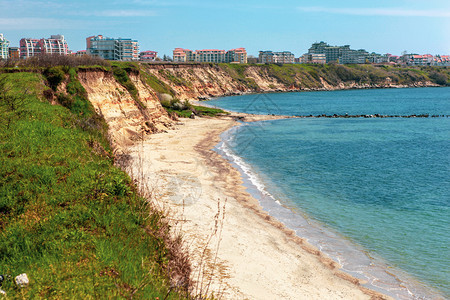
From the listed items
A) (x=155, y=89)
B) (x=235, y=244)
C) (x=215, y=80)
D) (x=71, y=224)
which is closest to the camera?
(x=71, y=224)

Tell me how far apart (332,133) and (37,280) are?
5832 centimetres

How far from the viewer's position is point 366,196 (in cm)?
2722

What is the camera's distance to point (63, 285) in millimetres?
7758

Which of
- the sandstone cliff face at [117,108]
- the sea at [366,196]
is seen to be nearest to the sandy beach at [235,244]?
the sea at [366,196]

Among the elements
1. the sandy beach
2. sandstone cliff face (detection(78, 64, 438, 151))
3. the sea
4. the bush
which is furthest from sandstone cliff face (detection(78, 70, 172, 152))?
the sea

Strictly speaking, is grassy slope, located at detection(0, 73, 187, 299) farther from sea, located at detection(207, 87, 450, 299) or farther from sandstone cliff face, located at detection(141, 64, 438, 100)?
sandstone cliff face, located at detection(141, 64, 438, 100)

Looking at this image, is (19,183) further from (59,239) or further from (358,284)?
(358,284)

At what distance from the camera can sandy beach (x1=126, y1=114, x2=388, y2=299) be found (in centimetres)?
1393

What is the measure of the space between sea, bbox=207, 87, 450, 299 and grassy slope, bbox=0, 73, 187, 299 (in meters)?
9.93

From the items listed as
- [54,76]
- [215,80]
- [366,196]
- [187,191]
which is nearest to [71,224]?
[187,191]

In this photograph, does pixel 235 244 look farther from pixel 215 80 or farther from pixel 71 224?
pixel 215 80

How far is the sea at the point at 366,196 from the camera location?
16.8 m

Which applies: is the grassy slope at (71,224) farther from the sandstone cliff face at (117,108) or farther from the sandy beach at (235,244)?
the sandstone cliff face at (117,108)

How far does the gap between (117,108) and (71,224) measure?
33642 millimetres
